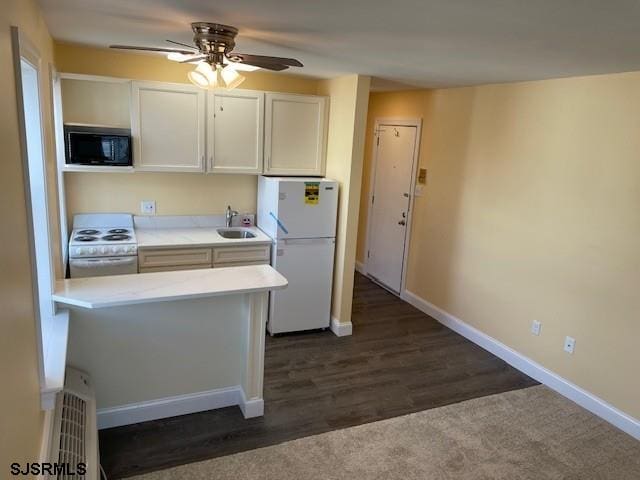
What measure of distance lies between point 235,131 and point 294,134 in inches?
22.1

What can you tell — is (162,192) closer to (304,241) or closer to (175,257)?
(175,257)

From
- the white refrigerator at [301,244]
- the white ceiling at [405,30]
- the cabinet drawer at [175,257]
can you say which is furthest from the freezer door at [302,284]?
the white ceiling at [405,30]

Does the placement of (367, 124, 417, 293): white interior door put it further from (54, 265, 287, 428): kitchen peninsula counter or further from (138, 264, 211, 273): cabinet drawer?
(54, 265, 287, 428): kitchen peninsula counter

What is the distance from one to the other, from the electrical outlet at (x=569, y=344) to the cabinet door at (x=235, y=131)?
2989mm

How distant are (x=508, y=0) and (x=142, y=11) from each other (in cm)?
171

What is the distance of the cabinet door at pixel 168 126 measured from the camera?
151 inches

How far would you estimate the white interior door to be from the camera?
527cm

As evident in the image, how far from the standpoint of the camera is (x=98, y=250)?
143 inches

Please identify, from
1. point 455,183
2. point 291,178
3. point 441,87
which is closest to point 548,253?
point 455,183

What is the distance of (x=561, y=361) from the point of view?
357 cm

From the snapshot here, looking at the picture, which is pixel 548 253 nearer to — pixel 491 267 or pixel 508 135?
pixel 491 267

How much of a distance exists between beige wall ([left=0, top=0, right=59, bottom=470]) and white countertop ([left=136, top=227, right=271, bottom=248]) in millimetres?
2225

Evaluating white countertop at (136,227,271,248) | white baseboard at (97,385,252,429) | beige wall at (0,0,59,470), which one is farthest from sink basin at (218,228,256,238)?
beige wall at (0,0,59,470)

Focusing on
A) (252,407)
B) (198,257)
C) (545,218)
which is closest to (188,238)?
(198,257)
